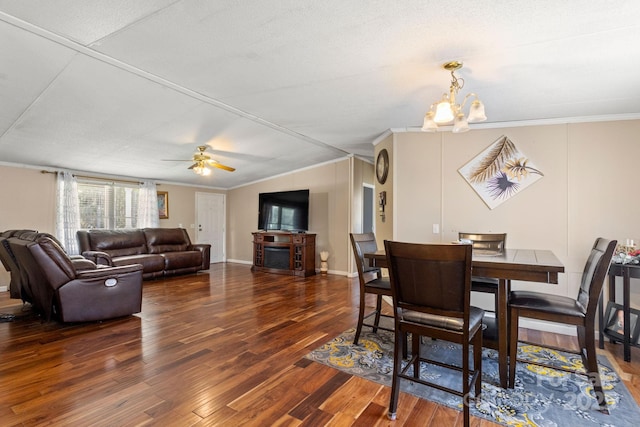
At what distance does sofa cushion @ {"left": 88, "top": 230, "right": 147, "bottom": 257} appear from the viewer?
5754 millimetres

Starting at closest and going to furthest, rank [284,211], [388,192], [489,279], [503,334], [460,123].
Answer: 1. [503,334]
2. [460,123]
3. [489,279]
4. [388,192]
5. [284,211]

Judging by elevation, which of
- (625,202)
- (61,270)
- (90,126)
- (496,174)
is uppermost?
(90,126)

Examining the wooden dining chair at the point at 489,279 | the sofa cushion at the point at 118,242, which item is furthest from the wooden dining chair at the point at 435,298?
the sofa cushion at the point at 118,242

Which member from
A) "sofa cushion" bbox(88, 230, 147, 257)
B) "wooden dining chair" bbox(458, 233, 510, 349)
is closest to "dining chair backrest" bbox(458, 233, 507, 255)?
"wooden dining chair" bbox(458, 233, 510, 349)

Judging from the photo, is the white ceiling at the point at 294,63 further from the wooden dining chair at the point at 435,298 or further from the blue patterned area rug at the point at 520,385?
the blue patterned area rug at the point at 520,385

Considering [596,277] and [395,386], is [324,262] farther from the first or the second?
[596,277]

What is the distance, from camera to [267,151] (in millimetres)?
5551

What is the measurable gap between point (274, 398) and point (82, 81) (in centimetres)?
321

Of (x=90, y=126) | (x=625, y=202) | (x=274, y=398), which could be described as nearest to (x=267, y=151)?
(x=90, y=126)

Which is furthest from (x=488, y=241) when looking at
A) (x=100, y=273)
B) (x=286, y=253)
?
(x=286, y=253)

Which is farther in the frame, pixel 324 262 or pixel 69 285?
pixel 324 262

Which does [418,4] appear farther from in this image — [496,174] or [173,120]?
[173,120]

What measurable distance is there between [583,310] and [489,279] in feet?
2.77

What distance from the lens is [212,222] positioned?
27.7 feet
